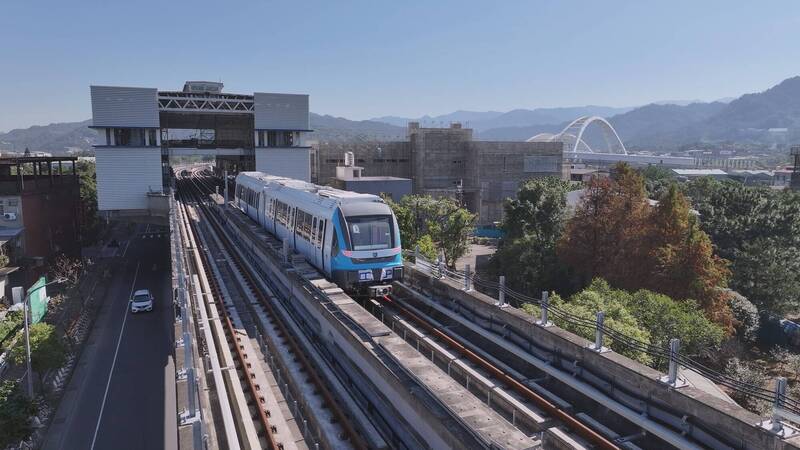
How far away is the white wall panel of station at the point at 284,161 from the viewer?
4475cm

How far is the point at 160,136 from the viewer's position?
4206 centimetres

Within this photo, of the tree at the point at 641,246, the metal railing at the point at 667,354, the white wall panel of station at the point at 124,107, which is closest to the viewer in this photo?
the metal railing at the point at 667,354

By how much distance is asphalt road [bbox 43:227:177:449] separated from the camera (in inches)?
710

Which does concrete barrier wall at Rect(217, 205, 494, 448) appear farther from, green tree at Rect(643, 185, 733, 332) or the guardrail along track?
green tree at Rect(643, 185, 733, 332)

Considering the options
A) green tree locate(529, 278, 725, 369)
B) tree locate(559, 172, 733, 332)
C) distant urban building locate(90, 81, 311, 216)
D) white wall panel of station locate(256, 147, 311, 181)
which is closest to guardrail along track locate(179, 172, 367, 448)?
green tree locate(529, 278, 725, 369)

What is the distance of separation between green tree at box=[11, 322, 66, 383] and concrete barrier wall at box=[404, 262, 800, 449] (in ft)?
55.8

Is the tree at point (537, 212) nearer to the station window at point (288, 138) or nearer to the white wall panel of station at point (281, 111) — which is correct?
the white wall panel of station at point (281, 111)

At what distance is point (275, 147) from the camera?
45.1m

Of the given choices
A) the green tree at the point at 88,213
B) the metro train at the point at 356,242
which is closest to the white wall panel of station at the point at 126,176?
the green tree at the point at 88,213

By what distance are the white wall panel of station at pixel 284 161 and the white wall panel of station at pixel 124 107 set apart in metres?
8.49

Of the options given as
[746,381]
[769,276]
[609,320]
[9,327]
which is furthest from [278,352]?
[769,276]

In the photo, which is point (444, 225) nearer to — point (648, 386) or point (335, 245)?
point (335, 245)

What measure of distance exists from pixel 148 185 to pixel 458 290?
108ft

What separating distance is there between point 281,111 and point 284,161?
4213 mm
